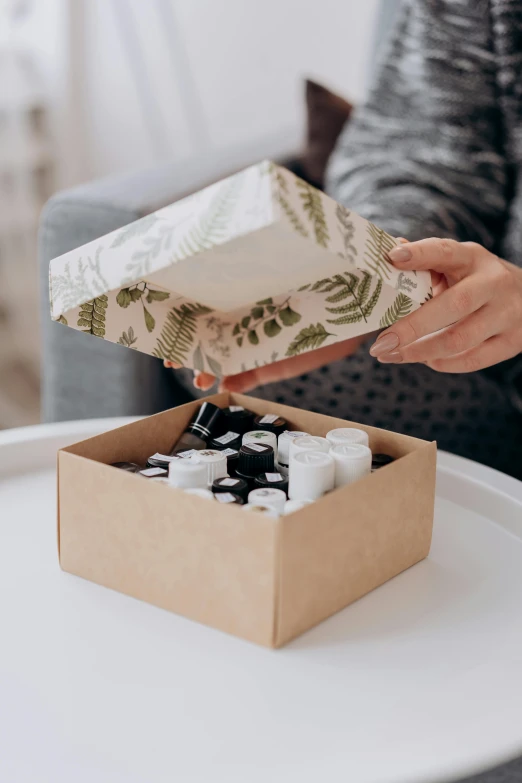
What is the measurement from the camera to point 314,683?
49 cm

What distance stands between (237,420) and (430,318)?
0.17 meters

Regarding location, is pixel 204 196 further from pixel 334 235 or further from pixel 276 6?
pixel 276 6

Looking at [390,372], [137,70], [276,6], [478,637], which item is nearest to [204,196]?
[478,637]

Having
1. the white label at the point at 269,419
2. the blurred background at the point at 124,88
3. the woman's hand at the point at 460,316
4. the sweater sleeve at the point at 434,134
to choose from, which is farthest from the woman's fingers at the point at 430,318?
the blurred background at the point at 124,88

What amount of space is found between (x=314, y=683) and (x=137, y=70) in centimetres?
178

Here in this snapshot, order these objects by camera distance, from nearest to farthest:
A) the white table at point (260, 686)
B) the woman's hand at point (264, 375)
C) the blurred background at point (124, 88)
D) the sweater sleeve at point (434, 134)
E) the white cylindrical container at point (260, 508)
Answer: the white table at point (260, 686) → the white cylindrical container at point (260, 508) → the woman's hand at point (264, 375) → the sweater sleeve at point (434, 134) → the blurred background at point (124, 88)

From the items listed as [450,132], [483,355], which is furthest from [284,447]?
[450,132]

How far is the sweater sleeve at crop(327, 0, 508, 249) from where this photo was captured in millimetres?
1137

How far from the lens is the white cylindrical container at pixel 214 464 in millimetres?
586

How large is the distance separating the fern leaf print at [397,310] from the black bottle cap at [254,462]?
13 cm

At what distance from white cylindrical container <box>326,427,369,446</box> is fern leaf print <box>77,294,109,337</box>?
186 mm

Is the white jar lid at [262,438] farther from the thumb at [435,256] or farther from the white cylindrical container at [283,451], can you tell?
the thumb at [435,256]

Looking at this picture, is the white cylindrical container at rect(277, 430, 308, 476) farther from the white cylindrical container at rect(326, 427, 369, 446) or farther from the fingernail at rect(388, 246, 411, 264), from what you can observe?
the fingernail at rect(388, 246, 411, 264)

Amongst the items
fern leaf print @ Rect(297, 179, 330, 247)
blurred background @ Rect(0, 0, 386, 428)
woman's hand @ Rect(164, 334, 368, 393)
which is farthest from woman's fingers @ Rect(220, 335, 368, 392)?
blurred background @ Rect(0, 0, 386, 428)
